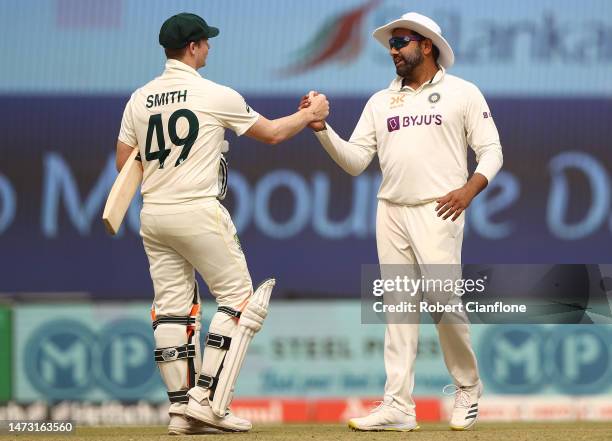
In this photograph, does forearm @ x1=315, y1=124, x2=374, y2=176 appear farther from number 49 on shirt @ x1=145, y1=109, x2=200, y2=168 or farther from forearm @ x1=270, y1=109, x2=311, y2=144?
number 49 on shirt @ x1=145, y1=109, x2=200, y2=168

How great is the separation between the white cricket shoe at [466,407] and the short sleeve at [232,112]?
4.93ft

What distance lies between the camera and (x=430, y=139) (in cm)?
625

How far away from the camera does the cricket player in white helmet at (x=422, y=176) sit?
6.19m

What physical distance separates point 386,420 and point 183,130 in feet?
4.88

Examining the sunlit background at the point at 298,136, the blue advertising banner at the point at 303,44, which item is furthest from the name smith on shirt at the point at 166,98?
the blue advertising banner at the point at 303,44

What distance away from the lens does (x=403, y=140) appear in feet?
20.6

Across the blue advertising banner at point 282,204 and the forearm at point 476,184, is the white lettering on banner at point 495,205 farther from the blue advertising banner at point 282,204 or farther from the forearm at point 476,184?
the forearm at point 476,184

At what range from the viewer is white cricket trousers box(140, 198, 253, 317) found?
592cm

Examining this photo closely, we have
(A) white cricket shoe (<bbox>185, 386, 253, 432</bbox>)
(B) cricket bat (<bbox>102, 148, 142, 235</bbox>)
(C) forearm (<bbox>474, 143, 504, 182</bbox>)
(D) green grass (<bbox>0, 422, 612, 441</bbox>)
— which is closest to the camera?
(D) green grass (<bbox>0, 422, 612, 441</bbox>)

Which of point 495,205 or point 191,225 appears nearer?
point 191,225

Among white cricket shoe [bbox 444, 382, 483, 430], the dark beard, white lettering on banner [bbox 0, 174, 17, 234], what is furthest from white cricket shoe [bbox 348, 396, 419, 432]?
white lettering on banner [bbox 0, 174, 17, 234]

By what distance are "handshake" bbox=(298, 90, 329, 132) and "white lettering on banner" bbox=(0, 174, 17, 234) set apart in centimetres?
606

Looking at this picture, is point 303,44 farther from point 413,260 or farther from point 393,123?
point 413,260


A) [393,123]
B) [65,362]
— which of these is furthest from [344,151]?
[65,362]
